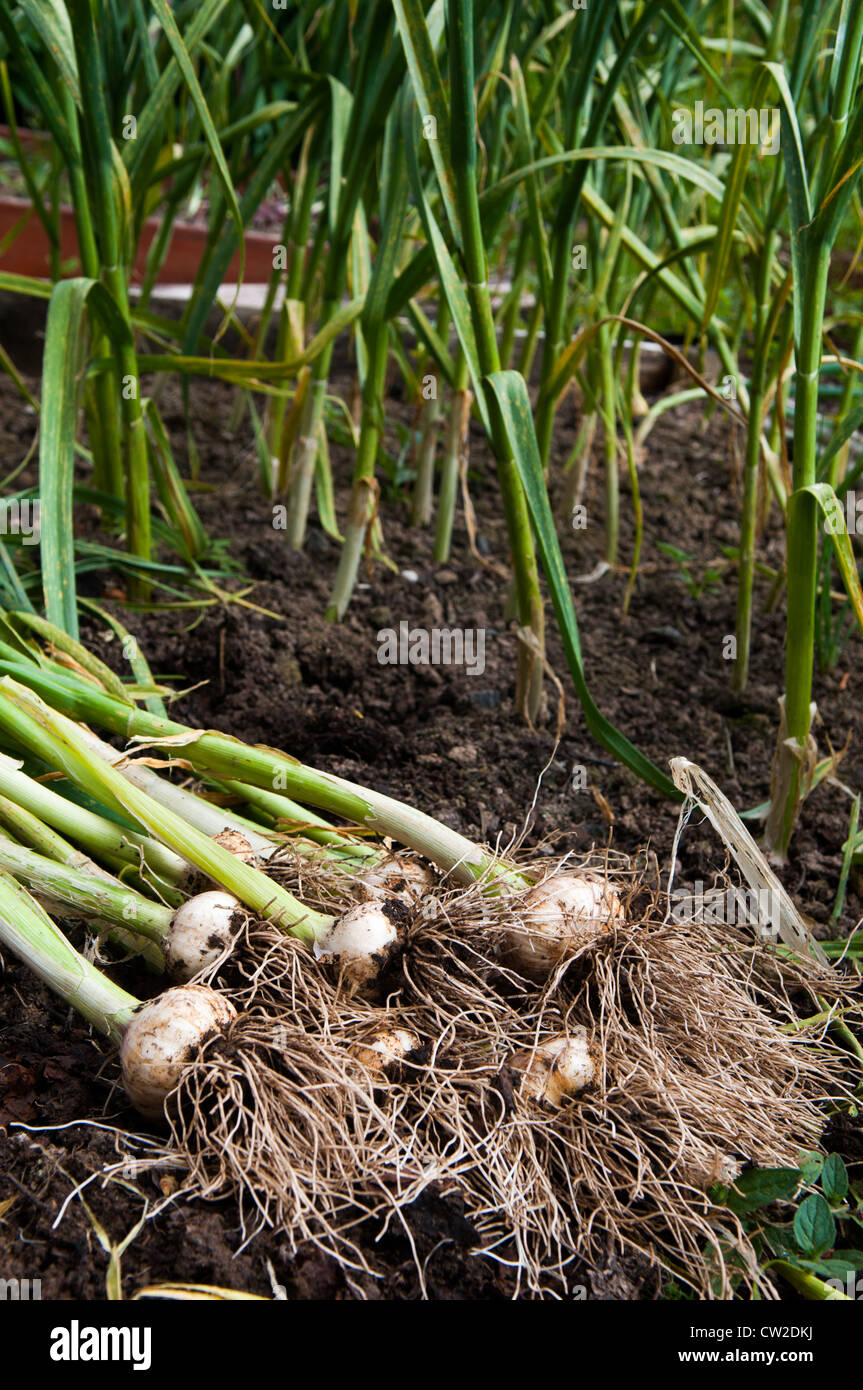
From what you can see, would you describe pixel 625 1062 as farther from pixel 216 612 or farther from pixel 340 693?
pixel 216 612

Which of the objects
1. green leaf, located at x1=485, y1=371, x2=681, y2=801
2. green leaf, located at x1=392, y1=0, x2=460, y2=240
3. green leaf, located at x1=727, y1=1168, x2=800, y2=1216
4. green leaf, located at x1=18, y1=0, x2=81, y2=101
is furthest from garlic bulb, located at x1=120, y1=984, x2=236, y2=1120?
green leaf, located at x1=18, y1=0, x2=81, y2=101

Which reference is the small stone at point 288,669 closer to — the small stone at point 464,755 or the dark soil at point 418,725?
the dark soil at point 418,725

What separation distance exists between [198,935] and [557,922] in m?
0.31

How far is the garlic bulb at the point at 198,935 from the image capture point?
91cm

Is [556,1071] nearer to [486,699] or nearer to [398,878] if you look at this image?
[398,878]

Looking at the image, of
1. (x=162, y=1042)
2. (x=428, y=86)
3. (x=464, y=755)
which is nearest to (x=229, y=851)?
(x=162, y=1042)

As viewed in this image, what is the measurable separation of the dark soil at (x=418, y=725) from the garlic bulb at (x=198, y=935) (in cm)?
12

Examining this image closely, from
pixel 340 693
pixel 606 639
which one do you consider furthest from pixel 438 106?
pixel 606 639

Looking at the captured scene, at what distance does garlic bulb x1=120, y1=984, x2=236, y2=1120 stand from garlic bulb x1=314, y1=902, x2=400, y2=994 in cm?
11

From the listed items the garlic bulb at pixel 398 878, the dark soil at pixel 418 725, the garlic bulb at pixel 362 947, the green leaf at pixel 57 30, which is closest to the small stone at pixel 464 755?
the dark soil at pixel 418 725

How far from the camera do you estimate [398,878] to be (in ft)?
3.29

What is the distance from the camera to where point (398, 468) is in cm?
221

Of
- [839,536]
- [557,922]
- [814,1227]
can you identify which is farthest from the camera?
[839,536]

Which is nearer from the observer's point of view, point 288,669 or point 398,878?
point 398,878
